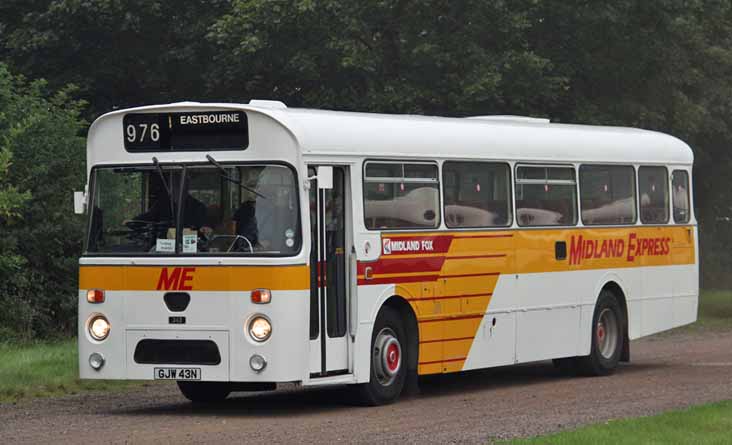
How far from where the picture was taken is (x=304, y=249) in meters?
14.8

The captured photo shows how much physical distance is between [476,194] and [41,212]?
849 cm

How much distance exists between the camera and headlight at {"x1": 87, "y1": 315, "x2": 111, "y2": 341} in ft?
50.0

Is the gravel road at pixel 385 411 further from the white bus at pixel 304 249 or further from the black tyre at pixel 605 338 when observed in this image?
the white bus at pixel 304 249

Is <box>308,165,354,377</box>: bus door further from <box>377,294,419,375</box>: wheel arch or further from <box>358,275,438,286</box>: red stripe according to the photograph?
<box>377,294,419,375</box>: wheel arch

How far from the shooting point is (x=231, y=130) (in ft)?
49.6

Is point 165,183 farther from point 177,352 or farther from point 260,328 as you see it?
point 260,328

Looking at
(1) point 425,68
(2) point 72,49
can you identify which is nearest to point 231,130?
(1) point 425,68

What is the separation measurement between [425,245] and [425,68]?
1463cm

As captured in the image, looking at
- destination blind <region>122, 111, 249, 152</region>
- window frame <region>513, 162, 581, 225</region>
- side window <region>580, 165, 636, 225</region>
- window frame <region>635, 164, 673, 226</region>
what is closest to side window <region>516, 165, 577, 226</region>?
window frame <region>513, 162, 581, 225</region>

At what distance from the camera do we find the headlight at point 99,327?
15227mm

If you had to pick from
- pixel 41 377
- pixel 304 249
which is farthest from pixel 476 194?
pixel 41 377

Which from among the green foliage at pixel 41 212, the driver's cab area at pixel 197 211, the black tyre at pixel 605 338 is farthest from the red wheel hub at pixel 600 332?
the green foliage at pixel 41 212

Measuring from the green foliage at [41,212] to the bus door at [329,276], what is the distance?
27.4 ft

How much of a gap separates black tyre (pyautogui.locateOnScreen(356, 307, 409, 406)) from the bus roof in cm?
166
